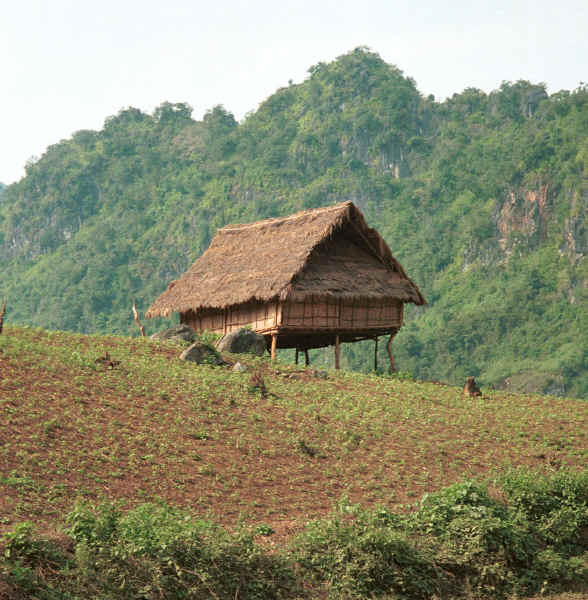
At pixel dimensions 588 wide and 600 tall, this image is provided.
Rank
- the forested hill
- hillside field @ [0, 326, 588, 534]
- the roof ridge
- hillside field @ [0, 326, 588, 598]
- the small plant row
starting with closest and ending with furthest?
the small plant row → hillside field @ [0, 326, 588, 598] → hillside field @ [0, 326, 588, 534] → the roof ridge → the forested hill

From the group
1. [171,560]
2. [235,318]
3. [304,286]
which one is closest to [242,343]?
[304,286]

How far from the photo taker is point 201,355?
1917 cm

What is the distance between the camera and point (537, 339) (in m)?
51.9

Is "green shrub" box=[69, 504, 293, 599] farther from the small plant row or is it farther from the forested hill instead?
the forested hill

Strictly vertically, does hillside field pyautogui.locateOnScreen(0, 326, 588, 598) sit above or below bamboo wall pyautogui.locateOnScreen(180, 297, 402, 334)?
below

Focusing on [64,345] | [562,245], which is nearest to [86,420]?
[64,345]

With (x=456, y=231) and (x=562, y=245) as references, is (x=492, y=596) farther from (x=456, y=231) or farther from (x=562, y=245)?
(x=456, y=231)

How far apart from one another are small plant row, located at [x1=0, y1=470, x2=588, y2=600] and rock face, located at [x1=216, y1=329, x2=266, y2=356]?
10.1 metres

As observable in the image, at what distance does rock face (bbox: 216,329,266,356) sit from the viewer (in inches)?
845

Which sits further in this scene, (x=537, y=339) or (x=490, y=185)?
(x=490, y=185)

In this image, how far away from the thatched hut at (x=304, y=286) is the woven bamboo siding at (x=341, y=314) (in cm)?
2

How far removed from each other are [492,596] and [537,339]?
43.3 m

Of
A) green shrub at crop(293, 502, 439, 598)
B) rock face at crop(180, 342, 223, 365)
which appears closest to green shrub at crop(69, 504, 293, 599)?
green shrub at crop(293, 502, 439, 598)

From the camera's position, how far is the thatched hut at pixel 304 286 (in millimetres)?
23266
